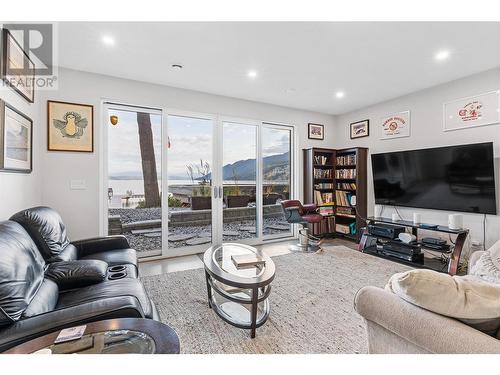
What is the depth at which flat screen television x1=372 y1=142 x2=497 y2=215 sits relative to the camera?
2.98 m

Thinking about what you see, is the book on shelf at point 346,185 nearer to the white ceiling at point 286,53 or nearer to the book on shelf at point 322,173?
the book on shelf at point 322,173

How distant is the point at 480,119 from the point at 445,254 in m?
1.87

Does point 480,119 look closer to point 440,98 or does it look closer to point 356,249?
point 440,98

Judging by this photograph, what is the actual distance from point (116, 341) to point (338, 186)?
4668 mm

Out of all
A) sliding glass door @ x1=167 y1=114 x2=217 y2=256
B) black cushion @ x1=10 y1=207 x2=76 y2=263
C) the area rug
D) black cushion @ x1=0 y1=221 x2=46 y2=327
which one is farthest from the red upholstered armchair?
black cushion @ x1=0 y1=221 x2=46 y2=327

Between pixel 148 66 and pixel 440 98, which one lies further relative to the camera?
pixel 440 98

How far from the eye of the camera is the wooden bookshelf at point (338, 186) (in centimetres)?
447

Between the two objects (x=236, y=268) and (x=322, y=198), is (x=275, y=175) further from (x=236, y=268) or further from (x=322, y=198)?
(x=236, y=268)

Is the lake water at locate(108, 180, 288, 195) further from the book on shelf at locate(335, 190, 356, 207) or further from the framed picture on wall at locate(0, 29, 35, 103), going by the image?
the book on shelf at locate(335, 190, 356, 207)

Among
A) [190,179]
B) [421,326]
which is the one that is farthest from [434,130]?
[190,179]

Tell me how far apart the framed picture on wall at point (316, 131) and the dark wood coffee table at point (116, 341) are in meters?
4.54

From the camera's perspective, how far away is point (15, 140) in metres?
2.21

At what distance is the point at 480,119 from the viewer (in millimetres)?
3158
